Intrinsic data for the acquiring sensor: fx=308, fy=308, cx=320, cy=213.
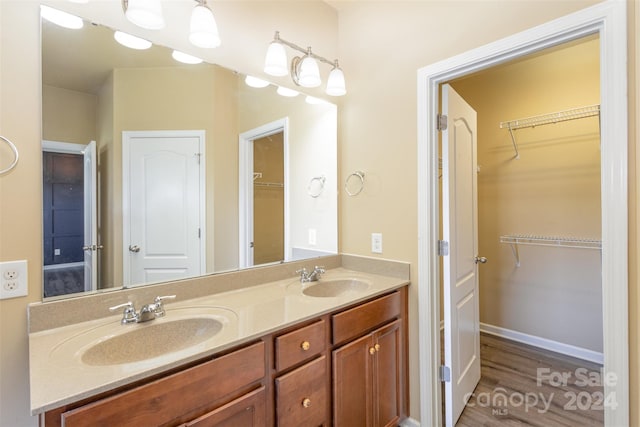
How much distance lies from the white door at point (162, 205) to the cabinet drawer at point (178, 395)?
23.3 inches

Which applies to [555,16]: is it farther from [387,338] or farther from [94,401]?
[94,401]

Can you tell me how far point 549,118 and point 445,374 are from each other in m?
2.29

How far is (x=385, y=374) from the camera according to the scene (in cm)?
162

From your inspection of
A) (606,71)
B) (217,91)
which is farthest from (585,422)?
(217,91)

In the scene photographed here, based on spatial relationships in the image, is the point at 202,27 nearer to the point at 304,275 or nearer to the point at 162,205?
the point at 162,205

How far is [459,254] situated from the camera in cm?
184

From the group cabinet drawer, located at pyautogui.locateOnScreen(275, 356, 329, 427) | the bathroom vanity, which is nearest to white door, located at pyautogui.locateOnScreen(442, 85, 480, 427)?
the bathroom vanity

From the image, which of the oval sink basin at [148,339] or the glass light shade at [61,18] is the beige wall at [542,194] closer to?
the oval sink basin at [148,339]

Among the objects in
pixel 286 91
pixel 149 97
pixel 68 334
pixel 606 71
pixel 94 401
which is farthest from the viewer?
pixel 286 91

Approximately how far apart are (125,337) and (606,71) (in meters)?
1.99

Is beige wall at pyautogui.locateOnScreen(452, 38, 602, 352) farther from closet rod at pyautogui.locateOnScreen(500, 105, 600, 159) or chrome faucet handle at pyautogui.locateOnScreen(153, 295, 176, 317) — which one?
chrome faucet handle at pyautogui.locateOnScreen(153, 295, 176, 317)

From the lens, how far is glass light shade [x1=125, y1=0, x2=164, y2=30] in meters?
1.14

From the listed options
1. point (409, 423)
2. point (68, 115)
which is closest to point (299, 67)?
point (68, 115)

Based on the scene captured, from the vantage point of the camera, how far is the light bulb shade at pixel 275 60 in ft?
5.29
